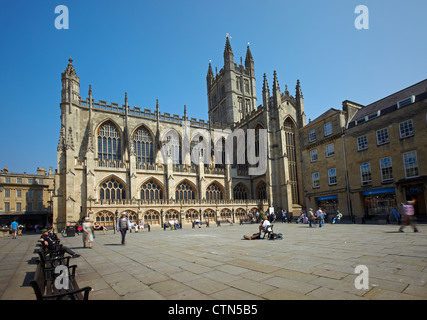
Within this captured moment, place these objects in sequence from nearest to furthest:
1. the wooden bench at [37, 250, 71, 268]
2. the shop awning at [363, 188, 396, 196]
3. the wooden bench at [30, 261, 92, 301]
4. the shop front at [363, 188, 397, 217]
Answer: the wooden bench at [30, 261, 92, 301] < the wooden bench at [37, 250, 71, 268] < the shop awning at [363, 188, 396, 196] < the shop front at [363, 188, 397, 217]

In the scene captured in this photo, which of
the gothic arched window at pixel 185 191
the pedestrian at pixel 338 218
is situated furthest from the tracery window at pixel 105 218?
the pedestrian at pixel 338 218

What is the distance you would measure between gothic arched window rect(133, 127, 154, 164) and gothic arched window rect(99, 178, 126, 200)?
6.41 meters

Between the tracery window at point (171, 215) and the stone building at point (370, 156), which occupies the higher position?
the stone building at point (370, 156)

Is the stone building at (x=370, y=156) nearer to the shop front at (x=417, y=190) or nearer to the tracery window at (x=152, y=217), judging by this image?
the shop front at (x=417, y=190)

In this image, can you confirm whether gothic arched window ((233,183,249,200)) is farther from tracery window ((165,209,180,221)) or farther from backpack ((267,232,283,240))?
backpack ((267,232,283,240))

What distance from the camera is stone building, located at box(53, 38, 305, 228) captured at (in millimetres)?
27812

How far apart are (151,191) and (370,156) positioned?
24015mm

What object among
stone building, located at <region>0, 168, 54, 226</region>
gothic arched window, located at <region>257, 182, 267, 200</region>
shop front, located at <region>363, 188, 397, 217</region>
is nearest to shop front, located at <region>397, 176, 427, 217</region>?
shop front, located at <region>363, 188, 397, 217</region>

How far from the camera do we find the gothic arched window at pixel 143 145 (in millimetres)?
36500

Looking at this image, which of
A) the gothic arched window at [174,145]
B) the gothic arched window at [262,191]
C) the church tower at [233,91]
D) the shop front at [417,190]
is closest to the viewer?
the shop front at [417,190]

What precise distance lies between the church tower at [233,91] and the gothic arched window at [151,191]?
802 inches
